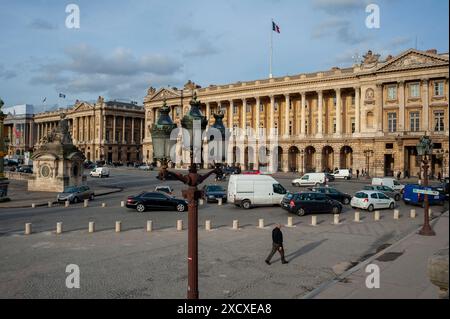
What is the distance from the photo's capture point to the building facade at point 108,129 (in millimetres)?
120625

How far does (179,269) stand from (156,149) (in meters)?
6.54

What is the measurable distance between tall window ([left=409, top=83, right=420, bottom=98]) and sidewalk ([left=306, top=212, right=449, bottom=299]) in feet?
164

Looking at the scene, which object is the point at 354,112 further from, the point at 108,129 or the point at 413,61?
the point at 108,129

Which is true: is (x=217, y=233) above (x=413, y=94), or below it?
below

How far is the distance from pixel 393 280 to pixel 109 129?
386 feet

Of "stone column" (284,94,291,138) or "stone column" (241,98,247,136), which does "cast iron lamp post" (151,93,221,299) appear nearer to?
"stone column" (284,94,291,138)

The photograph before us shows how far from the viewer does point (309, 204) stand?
25172 mm

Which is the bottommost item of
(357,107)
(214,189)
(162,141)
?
(214,189)

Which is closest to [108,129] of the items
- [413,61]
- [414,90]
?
[414,90]

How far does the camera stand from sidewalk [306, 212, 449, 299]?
10.2 meters

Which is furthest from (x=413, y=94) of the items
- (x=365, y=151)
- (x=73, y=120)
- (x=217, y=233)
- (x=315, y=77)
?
(x=73, y=120)

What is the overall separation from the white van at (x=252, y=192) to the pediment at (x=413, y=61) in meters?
40.3

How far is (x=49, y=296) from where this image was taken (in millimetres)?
10344
